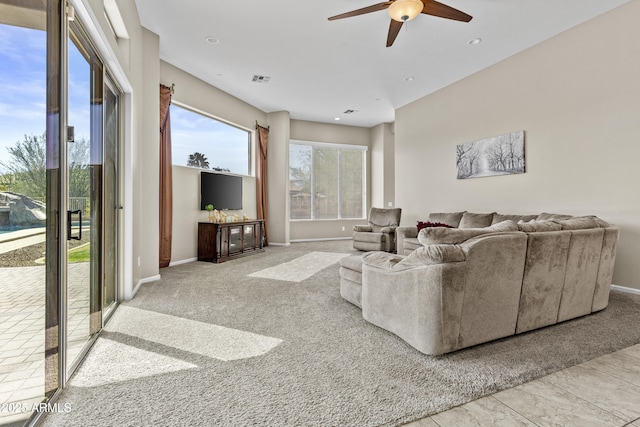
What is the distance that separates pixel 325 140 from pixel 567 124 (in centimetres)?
549

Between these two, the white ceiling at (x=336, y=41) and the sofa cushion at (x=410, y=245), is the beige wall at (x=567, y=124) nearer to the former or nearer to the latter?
the white ceiling at (x=336, y=41)

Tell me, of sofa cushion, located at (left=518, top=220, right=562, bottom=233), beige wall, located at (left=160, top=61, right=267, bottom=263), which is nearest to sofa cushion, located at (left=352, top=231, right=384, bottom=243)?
beige wall, located at (left=160, top=61, right=267, bottom=263)

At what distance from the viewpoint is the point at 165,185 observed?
4.71m

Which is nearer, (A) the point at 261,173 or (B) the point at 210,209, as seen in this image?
(B) the point at 210,209

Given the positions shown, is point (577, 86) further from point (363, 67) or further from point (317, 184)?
point (317, 184)

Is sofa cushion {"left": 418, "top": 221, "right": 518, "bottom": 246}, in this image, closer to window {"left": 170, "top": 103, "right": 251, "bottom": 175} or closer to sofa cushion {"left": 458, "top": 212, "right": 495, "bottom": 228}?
sofa cushion {"left": 458, "top": 212, "right": 495, "bottom": 228}

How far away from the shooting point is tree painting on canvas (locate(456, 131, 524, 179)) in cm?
453

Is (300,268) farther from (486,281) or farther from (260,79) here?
(260,79)

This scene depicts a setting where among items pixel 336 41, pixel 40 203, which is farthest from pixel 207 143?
pixel 40 203

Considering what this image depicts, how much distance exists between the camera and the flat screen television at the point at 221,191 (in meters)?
5.58

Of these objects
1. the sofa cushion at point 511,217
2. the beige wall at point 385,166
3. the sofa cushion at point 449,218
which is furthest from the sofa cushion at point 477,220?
the beige wall at point 385,166

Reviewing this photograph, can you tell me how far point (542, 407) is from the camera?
4.96 ft

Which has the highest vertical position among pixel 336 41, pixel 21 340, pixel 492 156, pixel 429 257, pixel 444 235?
pixel 336 41

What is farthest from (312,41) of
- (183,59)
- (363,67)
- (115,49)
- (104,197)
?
(104,197)
